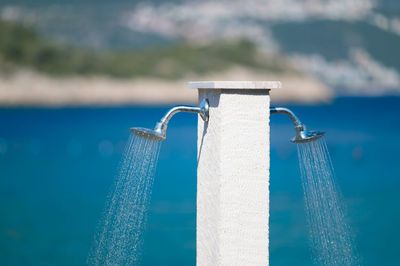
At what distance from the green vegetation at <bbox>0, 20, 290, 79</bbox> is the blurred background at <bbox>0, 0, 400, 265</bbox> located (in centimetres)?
27

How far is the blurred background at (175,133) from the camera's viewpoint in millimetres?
10969

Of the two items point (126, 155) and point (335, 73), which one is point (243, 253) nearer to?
point (126, 155)

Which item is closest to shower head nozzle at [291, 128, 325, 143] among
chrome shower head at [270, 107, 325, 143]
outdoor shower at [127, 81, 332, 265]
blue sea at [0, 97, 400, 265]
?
chrome shower head at [270, 107, 325, 143]

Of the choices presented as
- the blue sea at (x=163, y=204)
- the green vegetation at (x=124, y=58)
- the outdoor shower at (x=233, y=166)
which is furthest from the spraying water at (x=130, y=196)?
the green vegetation at (x=124, y=58)

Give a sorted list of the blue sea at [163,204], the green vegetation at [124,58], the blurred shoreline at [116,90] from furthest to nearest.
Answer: the green vegetation at [124,58]
the blurred shoreline at [116,90]
the blue sea at [163,204]

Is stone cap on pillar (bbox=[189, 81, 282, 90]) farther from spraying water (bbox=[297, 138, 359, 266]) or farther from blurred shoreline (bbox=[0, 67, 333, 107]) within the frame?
blurred shoreline (bbox=[0, 67, 333, 107])

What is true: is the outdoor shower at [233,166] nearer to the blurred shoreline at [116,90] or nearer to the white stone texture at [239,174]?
the white stone texture at [239,174]

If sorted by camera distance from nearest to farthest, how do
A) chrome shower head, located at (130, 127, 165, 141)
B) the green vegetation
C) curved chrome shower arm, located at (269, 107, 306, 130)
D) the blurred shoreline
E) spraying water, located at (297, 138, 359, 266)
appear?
chrome shower head, located at (130, 127, 165, 141) < curved chrome shower arm, located at (269, 107, 306, 130) < spraying water, located at (297, 138, 359, 266) < the blurred shoreline < the green vegetation

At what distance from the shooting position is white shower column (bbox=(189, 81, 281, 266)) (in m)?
3.32

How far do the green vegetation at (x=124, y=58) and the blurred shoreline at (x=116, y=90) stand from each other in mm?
1362

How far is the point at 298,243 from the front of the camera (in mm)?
Answer: 10781

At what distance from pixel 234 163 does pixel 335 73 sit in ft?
295

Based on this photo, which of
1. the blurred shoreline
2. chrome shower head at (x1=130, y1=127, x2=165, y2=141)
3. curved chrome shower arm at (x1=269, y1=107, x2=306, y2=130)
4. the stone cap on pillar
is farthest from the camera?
the blurred shoreline

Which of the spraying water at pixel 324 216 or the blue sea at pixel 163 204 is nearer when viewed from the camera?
the spraying water at pixel 324 216
